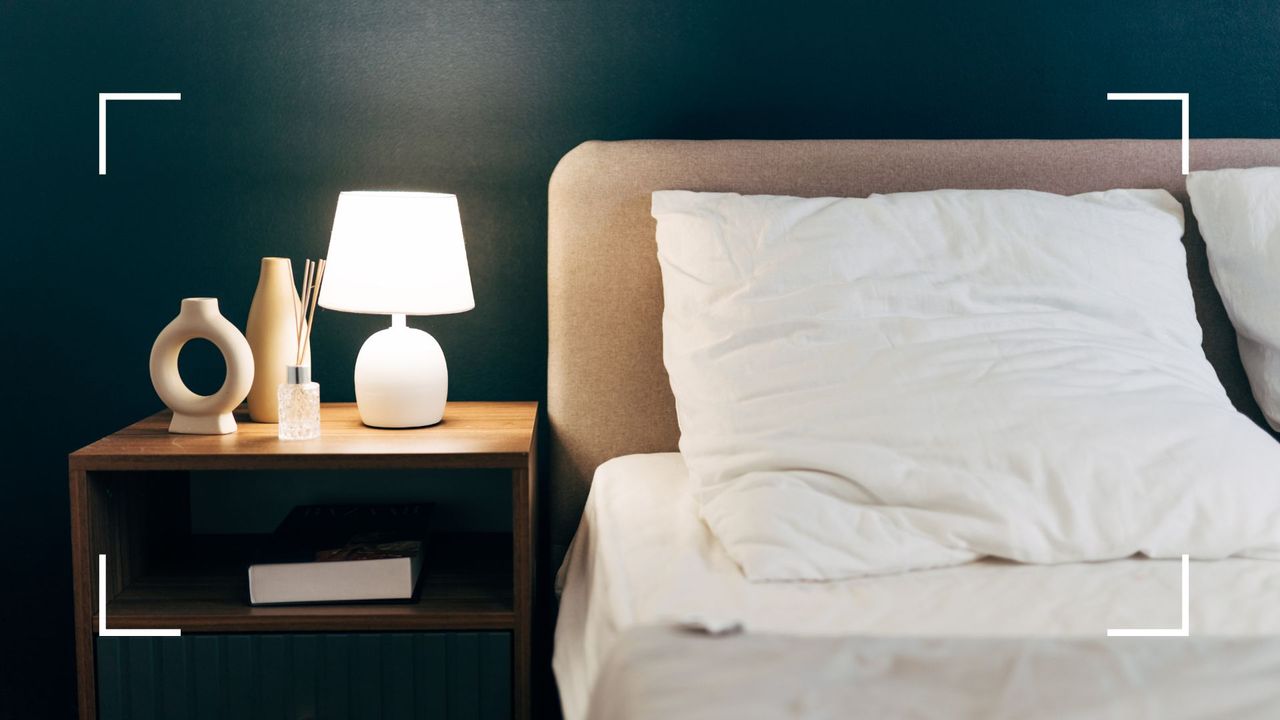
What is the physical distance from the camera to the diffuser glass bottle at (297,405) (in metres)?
1.36

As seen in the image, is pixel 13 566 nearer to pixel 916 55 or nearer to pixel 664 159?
pixel 664 159

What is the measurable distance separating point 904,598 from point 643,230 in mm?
793

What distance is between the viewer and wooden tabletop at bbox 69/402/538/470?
128 centimetres

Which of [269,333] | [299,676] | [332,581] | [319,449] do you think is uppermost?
A: [269,333]

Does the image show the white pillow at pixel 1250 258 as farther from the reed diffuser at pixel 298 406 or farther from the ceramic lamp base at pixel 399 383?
the reed diffuser at pixel 298 406

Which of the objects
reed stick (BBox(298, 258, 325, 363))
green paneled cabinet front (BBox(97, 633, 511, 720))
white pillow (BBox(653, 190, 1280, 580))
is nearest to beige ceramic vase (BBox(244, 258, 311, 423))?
reed stick (BBox(298, 258, 325, 363))

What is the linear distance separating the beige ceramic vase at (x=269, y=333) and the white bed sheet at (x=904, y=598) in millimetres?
614

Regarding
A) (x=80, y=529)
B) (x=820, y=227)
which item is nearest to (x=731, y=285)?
(x=820, y=227)
